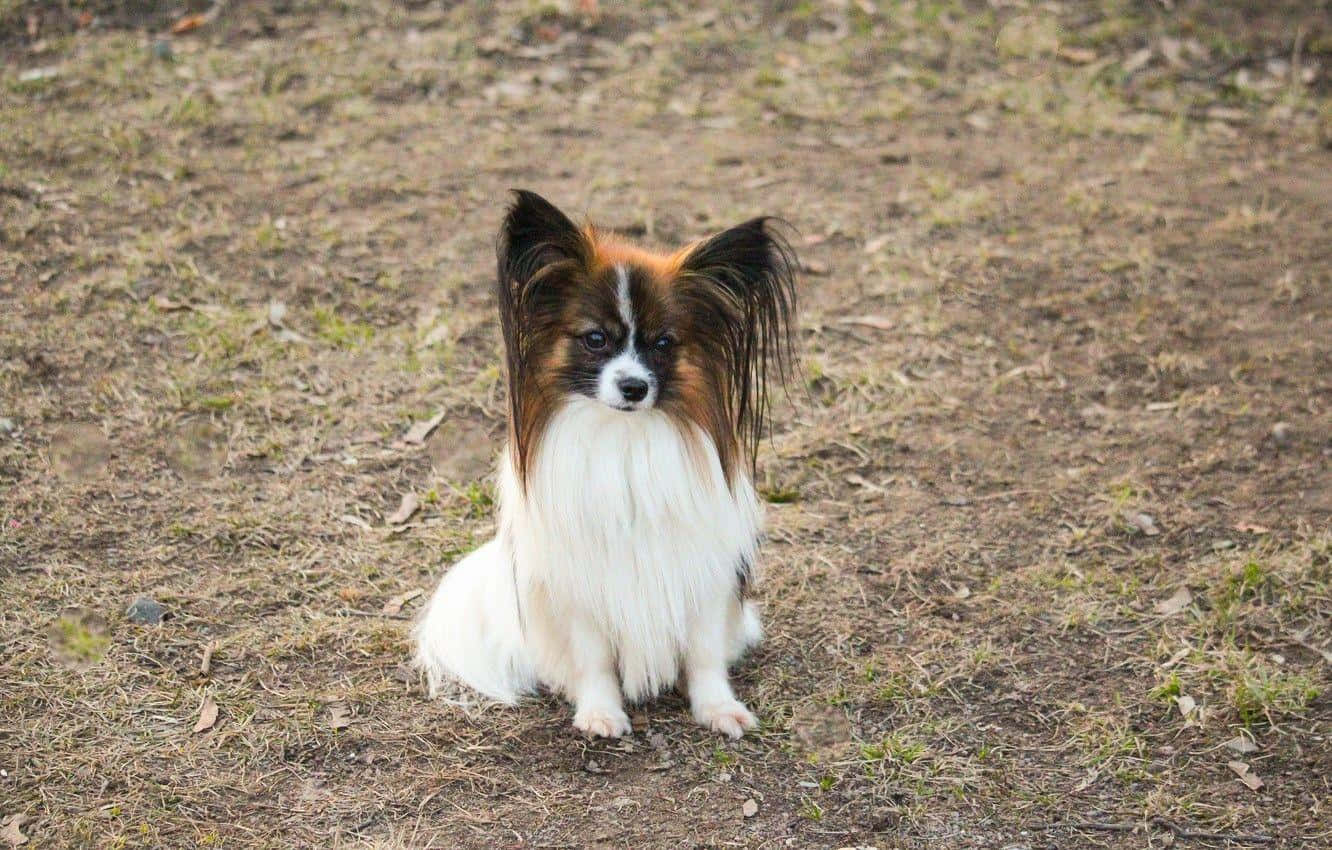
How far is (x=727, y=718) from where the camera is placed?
362cm

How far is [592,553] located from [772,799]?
728 millimetres

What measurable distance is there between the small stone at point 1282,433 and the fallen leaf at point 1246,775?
5.52 ft

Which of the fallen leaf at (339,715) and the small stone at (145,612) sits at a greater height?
the small stone at (145,612)

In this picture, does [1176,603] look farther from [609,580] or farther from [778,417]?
[609,580]

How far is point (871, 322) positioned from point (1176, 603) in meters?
1.88

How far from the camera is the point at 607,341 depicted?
3.28m

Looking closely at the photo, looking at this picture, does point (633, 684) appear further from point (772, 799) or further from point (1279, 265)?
point (1279, 265)

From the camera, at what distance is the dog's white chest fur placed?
3363mm

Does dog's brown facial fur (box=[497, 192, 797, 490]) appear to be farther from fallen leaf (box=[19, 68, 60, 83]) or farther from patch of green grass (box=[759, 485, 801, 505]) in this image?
fallen leaf (box=[19, 68, 60, 83])

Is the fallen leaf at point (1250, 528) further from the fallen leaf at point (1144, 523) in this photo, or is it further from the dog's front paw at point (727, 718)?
the dog's front paw at point (727, 718)

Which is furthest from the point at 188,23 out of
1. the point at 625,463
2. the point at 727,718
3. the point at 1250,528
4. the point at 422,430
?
the point at 1250,528

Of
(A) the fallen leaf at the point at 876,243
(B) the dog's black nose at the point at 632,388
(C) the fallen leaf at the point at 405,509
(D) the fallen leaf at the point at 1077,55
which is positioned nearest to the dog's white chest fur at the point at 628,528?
(B) the dog's black nose at the point at 632,388

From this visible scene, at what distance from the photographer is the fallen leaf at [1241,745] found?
3520 millimetres

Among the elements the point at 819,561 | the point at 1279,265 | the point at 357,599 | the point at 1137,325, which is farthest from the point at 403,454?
the point at 1279,265
